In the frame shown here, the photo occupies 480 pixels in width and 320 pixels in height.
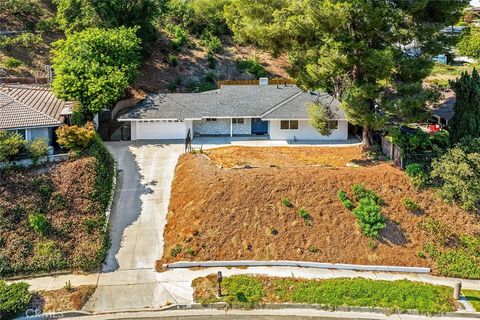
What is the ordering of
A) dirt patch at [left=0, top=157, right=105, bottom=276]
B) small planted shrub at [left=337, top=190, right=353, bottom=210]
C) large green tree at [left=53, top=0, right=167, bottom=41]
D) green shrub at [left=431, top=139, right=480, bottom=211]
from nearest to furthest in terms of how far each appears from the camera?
dirt patch at [left=0, top=157, right=105, bottom=276] → green shrub at [left=431, top=139, right=480, bottom=211] → small planted shrub at [left=337, top=190, right=353, bottom=210] → large green tree at [left=53, top=0, right=167, bottom=41]

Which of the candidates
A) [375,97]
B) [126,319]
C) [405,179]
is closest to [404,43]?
[375,97]

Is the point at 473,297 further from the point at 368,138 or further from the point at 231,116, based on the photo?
the point at 231,116

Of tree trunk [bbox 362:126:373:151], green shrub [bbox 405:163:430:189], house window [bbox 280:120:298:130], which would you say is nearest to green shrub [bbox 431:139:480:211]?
green shrub [bbox 405:163:430:189]

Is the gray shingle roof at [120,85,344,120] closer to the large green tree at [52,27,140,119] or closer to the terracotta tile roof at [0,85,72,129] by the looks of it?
the large green tree at [52,27,140,119]

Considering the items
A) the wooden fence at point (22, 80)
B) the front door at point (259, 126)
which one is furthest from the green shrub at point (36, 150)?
the front door at point (259, 126)

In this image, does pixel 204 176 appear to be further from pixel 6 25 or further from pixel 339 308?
pixel 6 25

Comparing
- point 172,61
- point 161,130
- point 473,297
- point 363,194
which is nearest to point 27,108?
point 161,130
